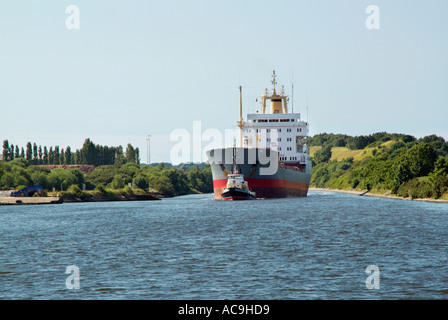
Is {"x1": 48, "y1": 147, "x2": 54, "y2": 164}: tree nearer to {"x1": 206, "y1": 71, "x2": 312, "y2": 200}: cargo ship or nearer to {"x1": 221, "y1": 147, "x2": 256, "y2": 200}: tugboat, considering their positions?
{"x1": 206, "y1": 71, "x2": 312, "y2": 200}: cargo ship

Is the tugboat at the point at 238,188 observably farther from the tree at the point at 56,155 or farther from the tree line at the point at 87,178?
the tree at the point at 56,155

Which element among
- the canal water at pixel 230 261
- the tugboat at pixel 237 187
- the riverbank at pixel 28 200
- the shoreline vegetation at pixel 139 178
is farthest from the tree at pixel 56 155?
the canal water at pixel 230 261

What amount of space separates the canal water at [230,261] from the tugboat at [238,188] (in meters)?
38.5

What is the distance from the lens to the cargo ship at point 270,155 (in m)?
98.0

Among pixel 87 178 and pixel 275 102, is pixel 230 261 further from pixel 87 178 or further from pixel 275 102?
pixel 87 178

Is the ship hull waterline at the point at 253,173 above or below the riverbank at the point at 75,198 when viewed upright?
above

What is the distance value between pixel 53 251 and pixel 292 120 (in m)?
87.9

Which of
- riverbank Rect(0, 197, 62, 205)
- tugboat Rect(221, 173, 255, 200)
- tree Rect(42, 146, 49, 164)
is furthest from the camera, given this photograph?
tree Rect(42, 146, 49, 164)

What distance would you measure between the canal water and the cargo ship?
137 feet

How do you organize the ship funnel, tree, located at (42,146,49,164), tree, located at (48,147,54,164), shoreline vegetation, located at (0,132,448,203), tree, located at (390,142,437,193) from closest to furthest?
shoreline vegetation, located at (0,132,448,203) < tree, located at (390,142,437,193) < the ship funnel < tree, located at (42,146,49,164) < tree, located at (48,147,54,164)

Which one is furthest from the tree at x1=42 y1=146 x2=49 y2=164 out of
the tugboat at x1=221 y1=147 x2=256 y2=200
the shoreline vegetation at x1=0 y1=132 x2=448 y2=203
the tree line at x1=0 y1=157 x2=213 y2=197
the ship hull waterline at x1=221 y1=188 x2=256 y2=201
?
the tugboat at x1=221 y1=147 x2=256 y2=200

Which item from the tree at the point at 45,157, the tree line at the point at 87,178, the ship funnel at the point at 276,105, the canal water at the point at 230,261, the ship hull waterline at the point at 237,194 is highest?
the ship funnel at the point at 276,105

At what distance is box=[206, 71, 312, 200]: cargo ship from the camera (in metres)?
98.0

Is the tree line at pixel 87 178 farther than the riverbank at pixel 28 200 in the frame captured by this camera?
Yes
